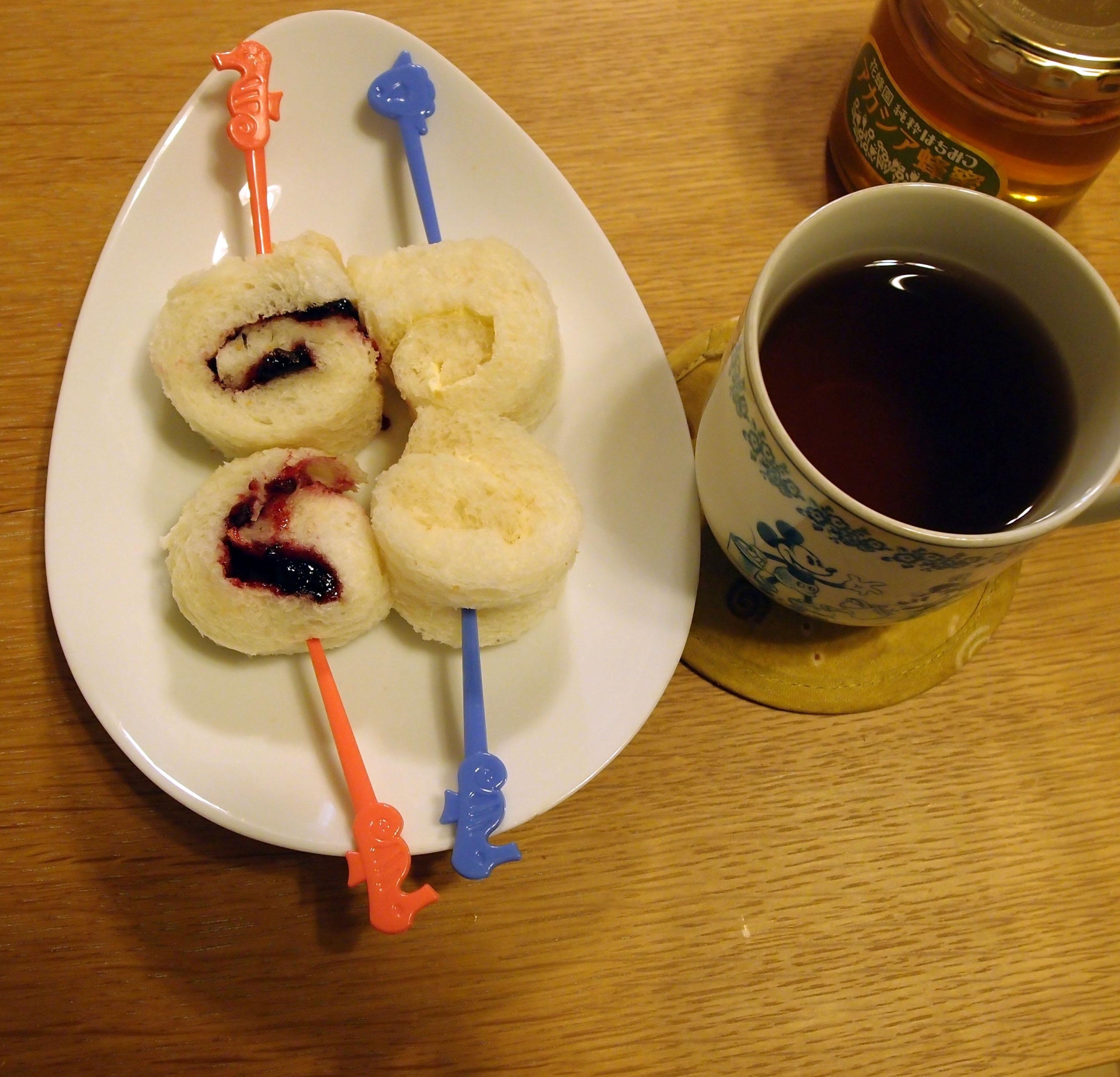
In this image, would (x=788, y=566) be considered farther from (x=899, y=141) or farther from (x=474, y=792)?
(x=899, y=141)

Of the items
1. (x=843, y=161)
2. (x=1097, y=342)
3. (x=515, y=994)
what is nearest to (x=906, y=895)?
(x=515, y=994)

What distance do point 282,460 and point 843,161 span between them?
0.63m

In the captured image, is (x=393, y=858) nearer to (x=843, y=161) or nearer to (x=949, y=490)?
(x=949, y=490)

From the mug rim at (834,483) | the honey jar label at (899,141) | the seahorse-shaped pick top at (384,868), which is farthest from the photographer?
the honey jar label at (899,141)

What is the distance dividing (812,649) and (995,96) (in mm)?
455

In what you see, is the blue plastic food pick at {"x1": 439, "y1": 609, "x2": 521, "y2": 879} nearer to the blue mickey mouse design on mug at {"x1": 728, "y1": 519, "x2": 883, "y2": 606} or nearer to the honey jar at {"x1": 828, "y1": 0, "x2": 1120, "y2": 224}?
the blue mickey mouse design on mug at {"x1": 728, "y1": 519, "x2": 883, "y2": 606}

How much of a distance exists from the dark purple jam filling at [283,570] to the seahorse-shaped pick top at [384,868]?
A: 16cm

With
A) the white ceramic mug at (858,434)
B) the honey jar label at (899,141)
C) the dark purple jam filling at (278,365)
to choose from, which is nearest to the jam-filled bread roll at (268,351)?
the dark purple jam filling at (278,365)

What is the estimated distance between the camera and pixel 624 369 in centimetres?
73

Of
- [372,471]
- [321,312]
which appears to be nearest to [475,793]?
[372,471]

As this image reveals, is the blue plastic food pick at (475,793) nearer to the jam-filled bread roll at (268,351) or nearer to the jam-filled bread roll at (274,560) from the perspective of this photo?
the jam-filled bread roll at (274,560)

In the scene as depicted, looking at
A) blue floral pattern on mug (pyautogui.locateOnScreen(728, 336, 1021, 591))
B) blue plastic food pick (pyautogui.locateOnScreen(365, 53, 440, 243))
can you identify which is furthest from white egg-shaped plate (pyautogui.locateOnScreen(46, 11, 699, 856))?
blue floral pattern on mug (pyautogui.locateOnScreen(728, 336, 1021, 591))

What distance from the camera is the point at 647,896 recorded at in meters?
0.66

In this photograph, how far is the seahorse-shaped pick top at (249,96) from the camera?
0.72 metres
